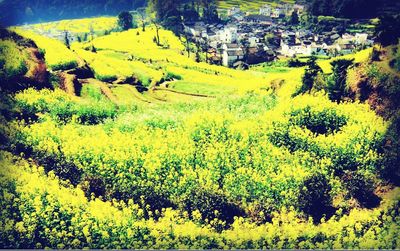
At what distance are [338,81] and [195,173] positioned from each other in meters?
5.68

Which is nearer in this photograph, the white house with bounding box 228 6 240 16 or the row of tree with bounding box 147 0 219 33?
the row of tree with bounding box 147 0 219 33

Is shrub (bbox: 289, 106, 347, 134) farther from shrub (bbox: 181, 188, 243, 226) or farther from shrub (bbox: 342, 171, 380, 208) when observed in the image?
shrub (bbox: 181, 188, 243, 226)

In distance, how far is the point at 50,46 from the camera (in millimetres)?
18688

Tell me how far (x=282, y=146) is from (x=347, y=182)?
6.30 ft

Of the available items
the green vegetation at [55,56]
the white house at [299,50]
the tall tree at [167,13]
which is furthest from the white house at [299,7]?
the green vegetation at [55,56]

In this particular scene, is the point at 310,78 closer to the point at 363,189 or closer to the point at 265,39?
the point at 363,189

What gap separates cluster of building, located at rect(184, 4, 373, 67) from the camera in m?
24.8

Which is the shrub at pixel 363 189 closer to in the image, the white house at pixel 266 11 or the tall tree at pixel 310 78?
the tall tree at pixel 310 78

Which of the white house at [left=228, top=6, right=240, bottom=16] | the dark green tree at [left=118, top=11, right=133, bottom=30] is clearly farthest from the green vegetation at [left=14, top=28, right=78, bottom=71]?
the white house at [left=228, top=6, right=240, bottom=16]

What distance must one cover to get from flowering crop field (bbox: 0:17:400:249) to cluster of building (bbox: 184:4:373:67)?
10.1 meters

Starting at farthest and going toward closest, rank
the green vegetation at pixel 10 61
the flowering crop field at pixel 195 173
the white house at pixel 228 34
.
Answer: the white house at pixel 228 34 < the green vegetation at pixel 10 61 < the flowering crop field at pixel 195 173

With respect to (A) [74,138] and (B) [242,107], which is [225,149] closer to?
(B) [242,107]

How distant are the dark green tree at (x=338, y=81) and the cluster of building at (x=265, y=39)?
7496 millimetres

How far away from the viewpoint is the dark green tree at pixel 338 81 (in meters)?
14.0
